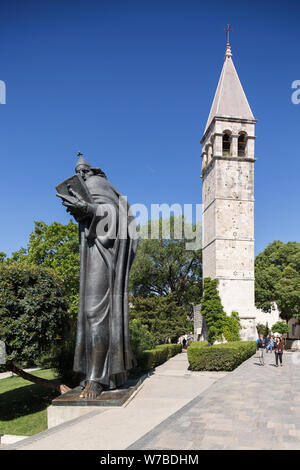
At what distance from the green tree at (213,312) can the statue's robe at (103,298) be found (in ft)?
65.8

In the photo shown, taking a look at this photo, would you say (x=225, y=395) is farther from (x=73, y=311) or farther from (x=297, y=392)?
(x=73, y=311)

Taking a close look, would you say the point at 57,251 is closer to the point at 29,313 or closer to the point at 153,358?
the point at 153,358

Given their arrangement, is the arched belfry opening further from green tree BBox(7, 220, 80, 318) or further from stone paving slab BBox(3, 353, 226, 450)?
stone paving slab BBox(3, 353, 226, 450)

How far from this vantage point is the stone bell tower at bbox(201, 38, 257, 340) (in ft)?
93.6

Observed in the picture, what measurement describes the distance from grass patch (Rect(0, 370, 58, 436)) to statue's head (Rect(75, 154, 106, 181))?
21.1ft

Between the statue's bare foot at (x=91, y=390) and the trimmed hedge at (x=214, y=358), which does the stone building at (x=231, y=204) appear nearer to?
the trimmed hedge at (x=214, y=358)

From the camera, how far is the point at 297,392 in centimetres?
980

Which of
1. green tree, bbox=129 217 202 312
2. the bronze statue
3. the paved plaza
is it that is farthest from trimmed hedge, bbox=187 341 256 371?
green tree, bbox=129 217 202 312

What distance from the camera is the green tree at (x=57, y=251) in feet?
80.2

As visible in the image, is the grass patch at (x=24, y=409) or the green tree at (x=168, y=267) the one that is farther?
the green tree at (x=168, y=267)

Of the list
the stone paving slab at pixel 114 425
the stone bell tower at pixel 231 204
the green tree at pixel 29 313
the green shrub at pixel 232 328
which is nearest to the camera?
the stone paving slab at pixel 114 425

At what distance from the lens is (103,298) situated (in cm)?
769

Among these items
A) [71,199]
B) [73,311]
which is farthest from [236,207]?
[71,199]

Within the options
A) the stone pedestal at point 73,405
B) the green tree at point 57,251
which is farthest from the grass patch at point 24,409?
the green tree at point 57,251
